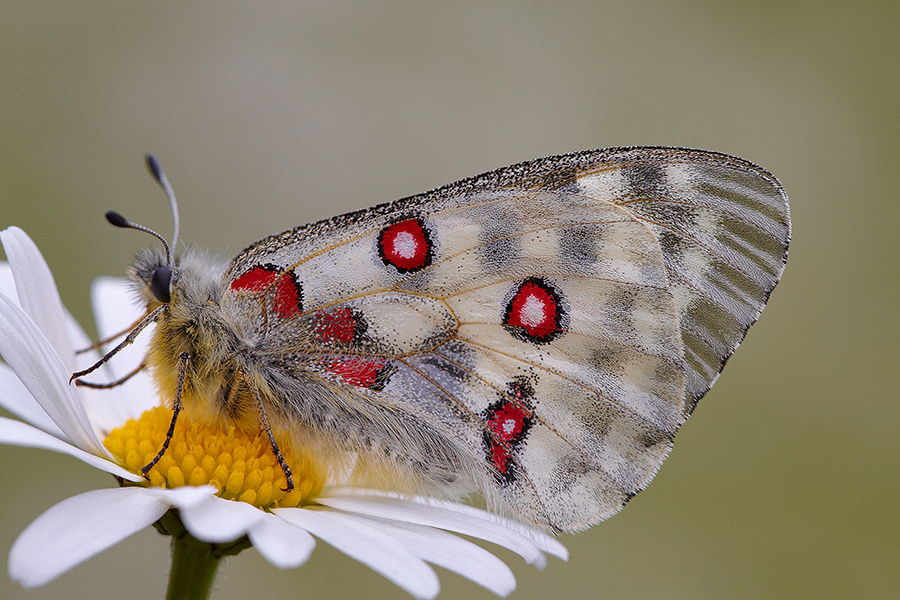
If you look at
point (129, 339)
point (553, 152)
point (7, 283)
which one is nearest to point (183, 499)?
point (129, 339)

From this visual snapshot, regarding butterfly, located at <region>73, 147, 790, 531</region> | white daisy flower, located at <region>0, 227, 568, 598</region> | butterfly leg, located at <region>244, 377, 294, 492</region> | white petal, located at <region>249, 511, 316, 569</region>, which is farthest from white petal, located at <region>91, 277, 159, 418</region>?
white petal, located at <region>249, 511, 316, 569</region>

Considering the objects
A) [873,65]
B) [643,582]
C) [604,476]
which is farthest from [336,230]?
[873,65]

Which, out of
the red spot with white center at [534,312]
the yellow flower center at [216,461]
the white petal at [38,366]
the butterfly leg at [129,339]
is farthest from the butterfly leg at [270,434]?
the red spot with white center at [534,312]

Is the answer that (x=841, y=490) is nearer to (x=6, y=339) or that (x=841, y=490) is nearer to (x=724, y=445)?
(x=724, y=445)

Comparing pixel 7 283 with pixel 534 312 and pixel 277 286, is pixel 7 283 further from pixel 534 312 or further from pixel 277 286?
pixel 534 312

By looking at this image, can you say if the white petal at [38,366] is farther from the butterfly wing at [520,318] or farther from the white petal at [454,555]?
the white petal at [454,555]

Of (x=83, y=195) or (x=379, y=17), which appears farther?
(x=379, y=17)
